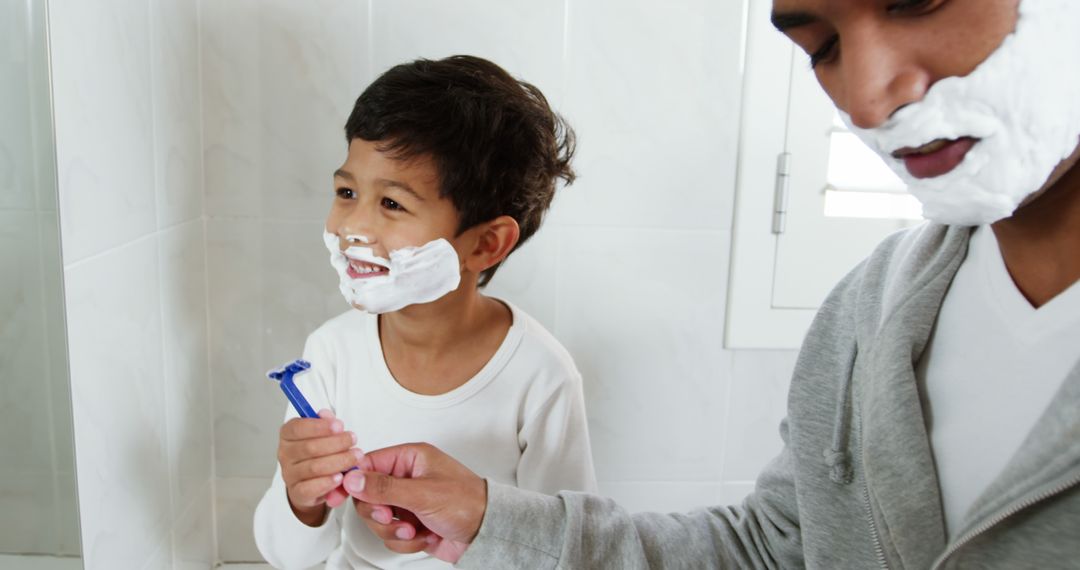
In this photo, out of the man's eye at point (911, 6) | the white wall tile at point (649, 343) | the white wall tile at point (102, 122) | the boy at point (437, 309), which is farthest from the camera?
the white wall tile at point (649, 343)

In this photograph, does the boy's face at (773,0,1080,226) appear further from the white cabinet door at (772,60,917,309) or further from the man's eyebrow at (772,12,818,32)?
the white cabinet door at (772,60,917,309)

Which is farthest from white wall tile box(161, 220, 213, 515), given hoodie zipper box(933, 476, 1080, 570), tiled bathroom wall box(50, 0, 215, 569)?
hoodie zipper box(933, 476, 1080, 570)

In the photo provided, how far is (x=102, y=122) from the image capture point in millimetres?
817

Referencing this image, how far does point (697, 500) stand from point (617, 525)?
0.58m

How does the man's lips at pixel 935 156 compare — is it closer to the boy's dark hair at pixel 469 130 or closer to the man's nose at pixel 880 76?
the man's nose at pixel 880 76

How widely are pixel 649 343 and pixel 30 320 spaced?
2.51 feet

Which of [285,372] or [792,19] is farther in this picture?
[285,372]

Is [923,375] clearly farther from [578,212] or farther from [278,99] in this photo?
[278,99]

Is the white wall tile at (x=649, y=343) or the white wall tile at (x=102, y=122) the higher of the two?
the white wall tile at (x=102, y=122)

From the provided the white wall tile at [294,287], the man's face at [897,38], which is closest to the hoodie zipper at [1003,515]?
the man's face at [897,38]

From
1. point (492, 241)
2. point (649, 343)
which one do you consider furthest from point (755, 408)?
point (492, 241)

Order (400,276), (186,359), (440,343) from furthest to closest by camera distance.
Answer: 1. (186,359)
2. (440,343)
3. (400,276)

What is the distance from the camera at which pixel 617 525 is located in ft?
2.40

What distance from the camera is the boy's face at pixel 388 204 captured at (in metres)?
0.83
